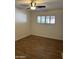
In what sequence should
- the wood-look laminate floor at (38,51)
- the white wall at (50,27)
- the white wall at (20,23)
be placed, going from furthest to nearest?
the white wall at (50,27) → the white wall at (20,23) → the wood-look laminate floor at (38,51)

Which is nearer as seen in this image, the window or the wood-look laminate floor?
the wood-look laminate floor

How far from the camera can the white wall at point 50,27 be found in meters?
8.86

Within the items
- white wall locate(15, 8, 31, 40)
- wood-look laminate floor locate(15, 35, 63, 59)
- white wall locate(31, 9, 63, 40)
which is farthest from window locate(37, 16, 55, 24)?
wood-look laminate floor locate(15, 35, 63, 59)

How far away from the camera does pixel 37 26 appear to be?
10.5 metres

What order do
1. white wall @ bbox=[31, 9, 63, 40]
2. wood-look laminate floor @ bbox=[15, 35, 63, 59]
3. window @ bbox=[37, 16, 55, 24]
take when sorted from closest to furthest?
wood-look laminate floor @ bbox=[15, 35, 63, 59], white wall @ bbox=[31, 9, 63, 40], window @ bbox=[37, 16, 55, 24]

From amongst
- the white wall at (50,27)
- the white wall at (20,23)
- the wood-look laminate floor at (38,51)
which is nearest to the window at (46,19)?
the white wall at (50,27)

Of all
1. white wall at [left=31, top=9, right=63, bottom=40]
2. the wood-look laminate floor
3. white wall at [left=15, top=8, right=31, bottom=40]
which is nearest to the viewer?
the wood-look laminate floor

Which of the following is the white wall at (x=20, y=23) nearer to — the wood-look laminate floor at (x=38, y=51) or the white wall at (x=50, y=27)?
the white wall at (x=50, y=27)

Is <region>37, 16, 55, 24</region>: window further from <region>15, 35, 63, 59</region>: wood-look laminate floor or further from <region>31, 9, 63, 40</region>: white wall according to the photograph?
<region>15, 35, 63, 59</region>: wood-look laminate floor

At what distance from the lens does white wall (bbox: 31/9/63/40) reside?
8.86 m
